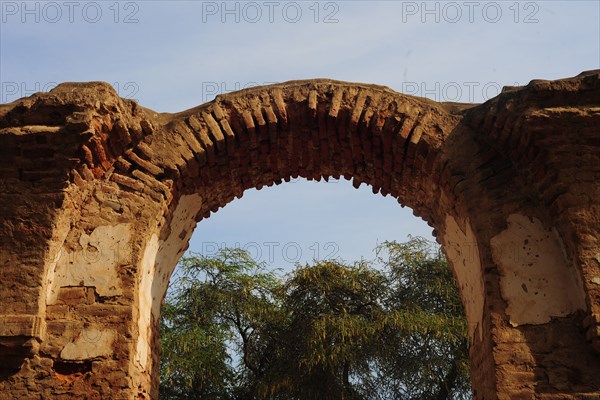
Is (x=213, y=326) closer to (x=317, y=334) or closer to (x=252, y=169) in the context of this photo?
(x=317, y=334)

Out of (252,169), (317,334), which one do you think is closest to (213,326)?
(317,334)

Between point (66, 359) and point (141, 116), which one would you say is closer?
point (66, 359)

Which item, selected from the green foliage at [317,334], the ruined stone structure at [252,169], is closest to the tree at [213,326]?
the green foliage at [317,334]

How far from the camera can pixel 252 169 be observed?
587 centimetres

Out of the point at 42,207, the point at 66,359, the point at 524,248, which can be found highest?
the point at 42,207

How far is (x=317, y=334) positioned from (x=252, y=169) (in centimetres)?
984

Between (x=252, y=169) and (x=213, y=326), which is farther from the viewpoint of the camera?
(x=213, y=326)

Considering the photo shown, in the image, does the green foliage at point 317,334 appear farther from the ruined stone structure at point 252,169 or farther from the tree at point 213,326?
the ruined stone structure at point 252,169

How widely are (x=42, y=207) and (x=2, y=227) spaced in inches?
10.8

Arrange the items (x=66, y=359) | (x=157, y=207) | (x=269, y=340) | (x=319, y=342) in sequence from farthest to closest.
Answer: (x=269, y=340) < (x=319, y=342) < (x=157, y=207) < (x=66, y=359)

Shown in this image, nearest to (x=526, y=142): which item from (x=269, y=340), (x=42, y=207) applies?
(x=42, y=207)

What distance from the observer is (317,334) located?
49.9ft

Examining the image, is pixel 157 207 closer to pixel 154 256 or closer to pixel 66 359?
pixel 154 256

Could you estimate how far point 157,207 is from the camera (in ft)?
16.8
